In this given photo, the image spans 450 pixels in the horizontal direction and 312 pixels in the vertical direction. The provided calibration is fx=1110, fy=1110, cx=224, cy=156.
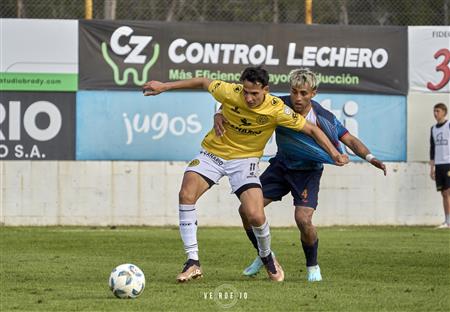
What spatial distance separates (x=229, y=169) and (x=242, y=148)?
26 centimetres

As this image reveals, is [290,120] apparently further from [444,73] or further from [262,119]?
[444,73]

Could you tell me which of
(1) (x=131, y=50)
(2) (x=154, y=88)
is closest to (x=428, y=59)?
(1) (x=131, y=50)

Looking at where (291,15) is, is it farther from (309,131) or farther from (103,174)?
(309,131)

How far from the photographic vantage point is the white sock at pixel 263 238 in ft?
36.0

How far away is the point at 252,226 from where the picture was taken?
11.0 m

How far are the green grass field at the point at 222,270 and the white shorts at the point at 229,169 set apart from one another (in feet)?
3.27

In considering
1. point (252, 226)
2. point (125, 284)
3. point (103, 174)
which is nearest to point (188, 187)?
point (252, 226)

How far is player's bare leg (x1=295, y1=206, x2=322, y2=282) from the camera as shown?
1104 centimetres

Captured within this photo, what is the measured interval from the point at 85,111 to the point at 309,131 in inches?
389

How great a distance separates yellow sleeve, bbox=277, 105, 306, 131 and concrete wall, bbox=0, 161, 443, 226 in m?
9.46

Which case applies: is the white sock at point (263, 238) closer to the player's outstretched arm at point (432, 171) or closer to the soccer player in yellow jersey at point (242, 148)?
the soccer player in yellow jersey at point (242, 148)

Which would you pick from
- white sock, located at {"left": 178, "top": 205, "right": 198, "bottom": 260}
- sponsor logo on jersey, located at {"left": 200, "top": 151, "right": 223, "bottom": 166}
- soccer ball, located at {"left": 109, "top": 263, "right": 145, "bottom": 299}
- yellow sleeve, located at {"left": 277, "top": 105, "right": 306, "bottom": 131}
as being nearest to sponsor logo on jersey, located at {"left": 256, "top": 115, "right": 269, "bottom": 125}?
yellow sleeve, located at {"left": 277, "top": 105, "right": 306, "bottom": 131}

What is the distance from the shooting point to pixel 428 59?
68.9 feet

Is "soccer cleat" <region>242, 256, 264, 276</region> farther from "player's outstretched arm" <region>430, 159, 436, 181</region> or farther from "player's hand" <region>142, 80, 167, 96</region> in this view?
"player's outstretched arm" <region>430, 159, 436, 181</region>
